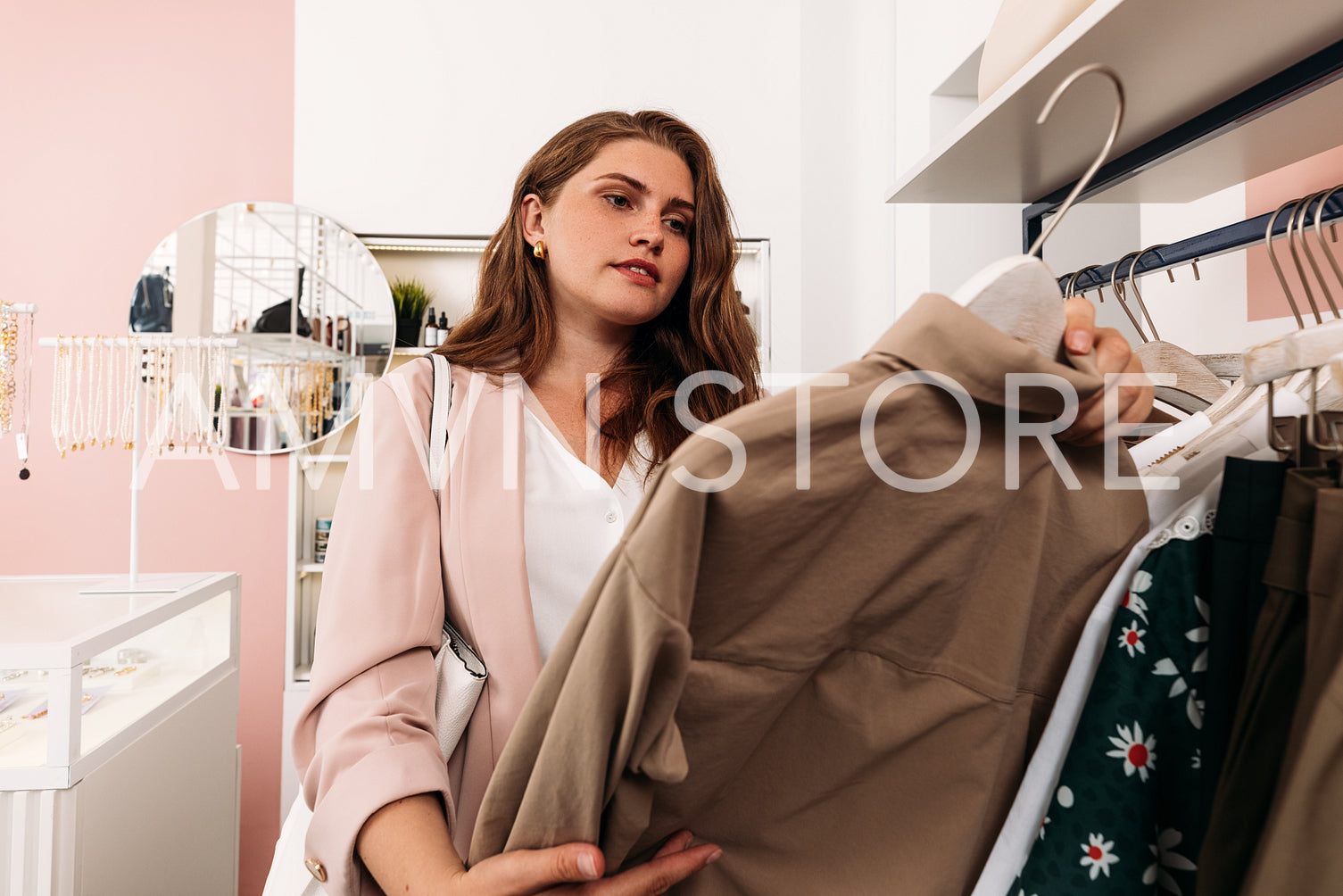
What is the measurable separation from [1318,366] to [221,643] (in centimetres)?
208

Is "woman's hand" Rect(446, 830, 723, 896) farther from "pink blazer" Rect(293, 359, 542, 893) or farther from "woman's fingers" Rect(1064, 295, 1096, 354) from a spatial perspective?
"woman's fingers" Rect(1064, 295, 1096, 354)

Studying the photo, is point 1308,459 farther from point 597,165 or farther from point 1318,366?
point 597,165

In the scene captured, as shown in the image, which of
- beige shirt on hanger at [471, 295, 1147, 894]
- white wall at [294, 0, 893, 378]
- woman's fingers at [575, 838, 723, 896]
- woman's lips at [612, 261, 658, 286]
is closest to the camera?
beige shirt on hanger at [471, 295, 1147, 894]

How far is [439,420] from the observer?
0.93m

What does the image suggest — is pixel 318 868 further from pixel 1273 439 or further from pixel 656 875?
pixel 1273 439

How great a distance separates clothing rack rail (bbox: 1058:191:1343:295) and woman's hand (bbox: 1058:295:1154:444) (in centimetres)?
37

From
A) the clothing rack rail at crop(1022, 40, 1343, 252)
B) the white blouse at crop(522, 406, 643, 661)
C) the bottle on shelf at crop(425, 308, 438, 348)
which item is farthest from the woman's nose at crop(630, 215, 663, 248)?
the bottle on shelf at crop(425, 308, 438, 348)

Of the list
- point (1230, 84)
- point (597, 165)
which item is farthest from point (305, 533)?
point (1230, 84)

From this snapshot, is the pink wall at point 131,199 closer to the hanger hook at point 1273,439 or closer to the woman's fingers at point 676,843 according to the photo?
the woman's fingers at point 676,843

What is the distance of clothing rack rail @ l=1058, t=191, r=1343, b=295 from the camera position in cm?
72

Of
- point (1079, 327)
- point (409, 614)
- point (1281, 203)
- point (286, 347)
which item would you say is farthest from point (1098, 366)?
point (286, 347)

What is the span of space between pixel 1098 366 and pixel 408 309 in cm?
267

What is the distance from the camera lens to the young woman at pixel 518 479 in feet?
2.15

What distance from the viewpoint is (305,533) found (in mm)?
2803
